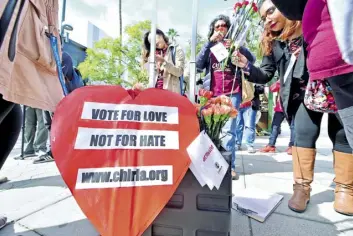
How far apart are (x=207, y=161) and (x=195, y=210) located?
0.60 ft

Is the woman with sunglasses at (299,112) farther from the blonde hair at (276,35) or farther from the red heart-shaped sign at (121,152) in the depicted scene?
the red heart-shaped sign at (121,152)

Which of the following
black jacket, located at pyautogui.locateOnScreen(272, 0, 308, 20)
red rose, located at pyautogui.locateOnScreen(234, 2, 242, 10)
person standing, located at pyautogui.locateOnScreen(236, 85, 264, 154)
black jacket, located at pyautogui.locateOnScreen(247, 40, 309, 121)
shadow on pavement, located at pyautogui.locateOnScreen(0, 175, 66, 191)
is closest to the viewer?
black jacket, located at pyautogui.locateOnScreen(272, 0, 308, 20)

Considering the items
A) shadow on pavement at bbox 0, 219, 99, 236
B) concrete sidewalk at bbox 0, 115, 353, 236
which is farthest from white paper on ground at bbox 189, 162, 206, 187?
shadow on pavement at bbox 0, 219, 99, 236

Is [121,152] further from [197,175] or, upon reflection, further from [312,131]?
[312,131]

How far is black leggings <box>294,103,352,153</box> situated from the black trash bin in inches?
32.0

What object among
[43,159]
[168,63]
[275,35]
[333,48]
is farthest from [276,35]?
[43,159]

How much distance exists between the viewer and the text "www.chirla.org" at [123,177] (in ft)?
2.41

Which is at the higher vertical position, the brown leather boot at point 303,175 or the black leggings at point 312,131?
the black leggings at point 312,131

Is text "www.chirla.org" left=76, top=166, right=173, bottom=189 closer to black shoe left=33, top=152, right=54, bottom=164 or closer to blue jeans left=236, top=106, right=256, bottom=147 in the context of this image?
black shoe left=33, top=152, right=54, bottom=164

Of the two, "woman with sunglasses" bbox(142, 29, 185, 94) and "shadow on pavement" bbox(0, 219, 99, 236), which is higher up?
"woman with sunglasses" bbox(142, 29, 185, 94)

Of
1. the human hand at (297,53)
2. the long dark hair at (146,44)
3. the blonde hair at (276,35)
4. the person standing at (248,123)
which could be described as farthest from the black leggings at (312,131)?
the person standing at (248,123)

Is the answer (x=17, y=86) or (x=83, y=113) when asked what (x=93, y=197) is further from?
(x=17, y=86)

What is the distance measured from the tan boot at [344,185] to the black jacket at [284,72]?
15.4 inches

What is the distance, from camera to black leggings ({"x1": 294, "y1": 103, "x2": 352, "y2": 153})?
1.29 m
